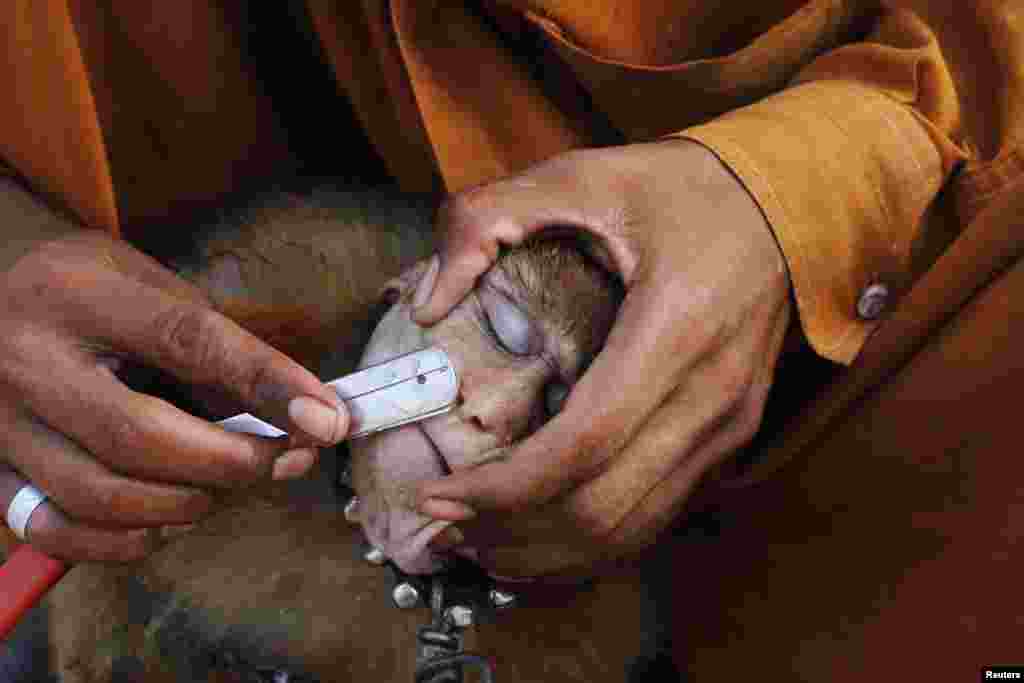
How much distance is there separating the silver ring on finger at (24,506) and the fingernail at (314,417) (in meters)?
0.21

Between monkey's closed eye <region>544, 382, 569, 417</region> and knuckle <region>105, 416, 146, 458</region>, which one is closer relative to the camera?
knuckle <region>105, 416, 146, 458</region>

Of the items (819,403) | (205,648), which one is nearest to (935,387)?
(819,403)

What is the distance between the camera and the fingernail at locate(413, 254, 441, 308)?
1.99 ft

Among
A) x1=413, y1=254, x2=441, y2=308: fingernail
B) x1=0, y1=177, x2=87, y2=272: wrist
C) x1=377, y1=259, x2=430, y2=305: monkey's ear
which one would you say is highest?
x1=0, y1=177, x2=87, y2=272: wrist

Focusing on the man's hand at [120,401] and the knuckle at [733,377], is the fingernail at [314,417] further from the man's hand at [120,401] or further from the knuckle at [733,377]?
the knuckle at [733,377]

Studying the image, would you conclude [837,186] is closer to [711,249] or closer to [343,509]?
[711,249]

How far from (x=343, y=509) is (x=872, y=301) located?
454 millimetres

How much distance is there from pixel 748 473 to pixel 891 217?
26 centimetres

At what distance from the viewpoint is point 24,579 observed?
1.96 ft

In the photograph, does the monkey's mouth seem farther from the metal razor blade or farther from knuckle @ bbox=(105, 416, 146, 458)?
knuckle @ bbox=(105, 416, 146, 458)

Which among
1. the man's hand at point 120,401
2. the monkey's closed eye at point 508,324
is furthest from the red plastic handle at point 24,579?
the monkey's closed eye at point 508,324

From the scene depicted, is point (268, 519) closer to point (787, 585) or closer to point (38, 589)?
point (38, 589)

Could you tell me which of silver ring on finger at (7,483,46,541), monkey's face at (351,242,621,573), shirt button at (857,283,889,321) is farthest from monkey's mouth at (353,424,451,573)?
shirt button at (857,283,889,321)

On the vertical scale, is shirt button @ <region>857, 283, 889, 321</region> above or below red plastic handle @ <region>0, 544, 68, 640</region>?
above
